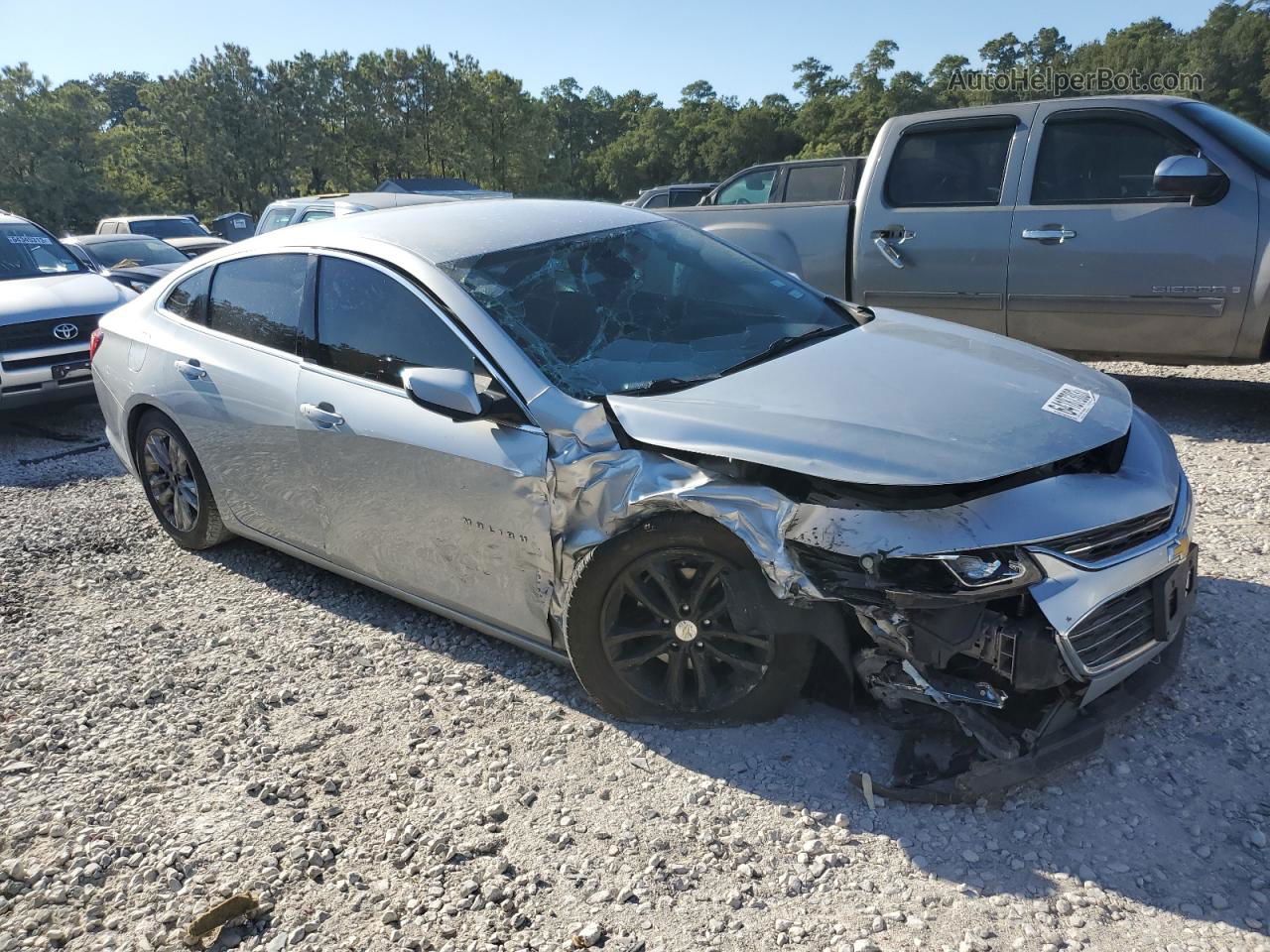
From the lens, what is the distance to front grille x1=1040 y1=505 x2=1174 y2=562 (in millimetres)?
2463

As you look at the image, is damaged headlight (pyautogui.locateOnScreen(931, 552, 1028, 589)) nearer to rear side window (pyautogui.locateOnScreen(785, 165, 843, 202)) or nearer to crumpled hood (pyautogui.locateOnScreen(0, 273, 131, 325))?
crumpled hood (pyautogui.locateOnScreen(0, 273, 131, 325))

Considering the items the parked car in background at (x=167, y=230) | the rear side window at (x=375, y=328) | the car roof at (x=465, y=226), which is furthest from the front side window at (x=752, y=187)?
the parked car in background at (x=167, y=230)

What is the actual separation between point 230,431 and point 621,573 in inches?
84.7

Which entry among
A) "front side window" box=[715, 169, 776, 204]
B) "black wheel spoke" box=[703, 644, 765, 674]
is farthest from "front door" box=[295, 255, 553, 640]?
"front side window" box=[715, 169, 776, 204]

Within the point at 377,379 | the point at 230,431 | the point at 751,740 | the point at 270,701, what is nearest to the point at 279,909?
the point at 270,701

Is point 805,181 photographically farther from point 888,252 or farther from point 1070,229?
point 1070,229

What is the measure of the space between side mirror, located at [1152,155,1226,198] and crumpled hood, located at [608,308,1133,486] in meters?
2.82

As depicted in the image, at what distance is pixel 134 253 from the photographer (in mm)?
13297

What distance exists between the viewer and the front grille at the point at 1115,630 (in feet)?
8.05

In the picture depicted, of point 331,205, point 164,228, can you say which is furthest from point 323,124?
point 331,205

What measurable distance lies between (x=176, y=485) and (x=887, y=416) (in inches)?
142

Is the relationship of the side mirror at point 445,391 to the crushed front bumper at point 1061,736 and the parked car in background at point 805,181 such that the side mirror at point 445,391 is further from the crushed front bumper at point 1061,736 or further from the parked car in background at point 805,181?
the parked car in background at point 805,181

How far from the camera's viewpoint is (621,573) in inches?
113

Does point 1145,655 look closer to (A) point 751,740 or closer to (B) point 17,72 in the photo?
(A) point 751,740
